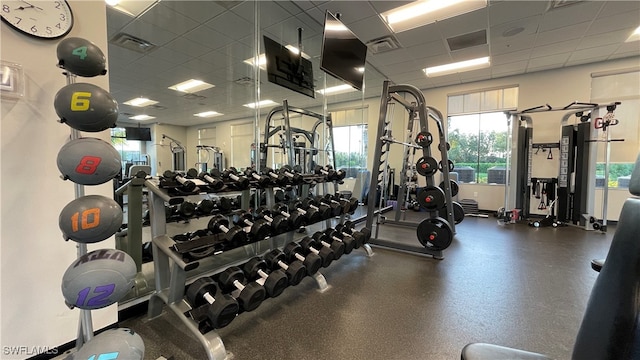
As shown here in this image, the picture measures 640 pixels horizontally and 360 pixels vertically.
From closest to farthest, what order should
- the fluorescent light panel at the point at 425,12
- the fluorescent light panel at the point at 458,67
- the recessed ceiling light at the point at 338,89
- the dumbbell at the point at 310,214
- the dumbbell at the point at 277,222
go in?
the dumbbell at the point at 277,222, the dumbbell at the point at 310,214, the fluorescent light panel at the point at 425,12, the fluorescent light panel at the point at 458,67, the recessed ceiling light at the point at 338,89

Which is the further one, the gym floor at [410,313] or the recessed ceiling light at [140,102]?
the recessed ceiling light at [140,102]

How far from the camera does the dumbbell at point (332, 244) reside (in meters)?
2.51

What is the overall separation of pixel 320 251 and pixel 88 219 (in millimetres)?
1703

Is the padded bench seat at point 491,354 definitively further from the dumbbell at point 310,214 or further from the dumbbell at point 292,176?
the dumbbell at point 292,176

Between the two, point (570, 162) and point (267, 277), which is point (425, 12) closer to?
point (267, 277)

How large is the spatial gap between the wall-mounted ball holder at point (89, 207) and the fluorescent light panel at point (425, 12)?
3.61 meters

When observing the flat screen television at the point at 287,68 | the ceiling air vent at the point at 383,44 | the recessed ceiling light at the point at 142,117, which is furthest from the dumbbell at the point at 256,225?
the ceiling air vent at the point at 383,44

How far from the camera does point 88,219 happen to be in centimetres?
110

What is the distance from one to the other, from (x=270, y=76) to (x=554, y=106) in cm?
606

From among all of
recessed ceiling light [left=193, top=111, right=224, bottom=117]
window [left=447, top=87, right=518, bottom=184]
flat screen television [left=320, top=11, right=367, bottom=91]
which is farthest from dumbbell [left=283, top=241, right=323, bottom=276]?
window [left=447, top=87, right=518, bottom=184]

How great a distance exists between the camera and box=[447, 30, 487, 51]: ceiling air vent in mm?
4078

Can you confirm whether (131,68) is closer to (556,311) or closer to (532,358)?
(532,358)

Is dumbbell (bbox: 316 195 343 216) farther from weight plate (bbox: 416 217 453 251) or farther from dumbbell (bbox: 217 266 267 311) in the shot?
dumbbell (bbox: 217 266 267 311)

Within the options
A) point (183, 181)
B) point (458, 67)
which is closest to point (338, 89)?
point (458, 67)
